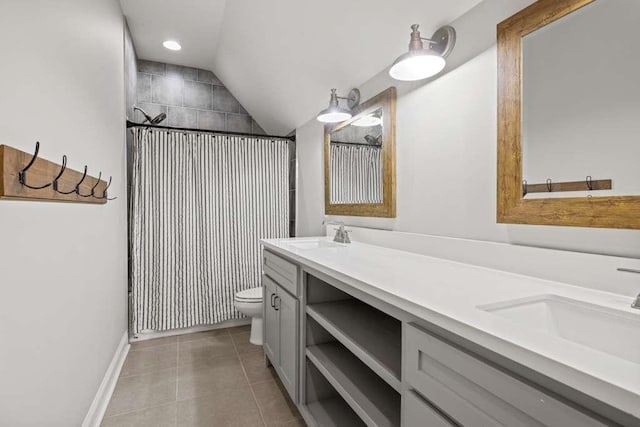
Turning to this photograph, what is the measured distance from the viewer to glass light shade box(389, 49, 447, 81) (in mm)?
1318

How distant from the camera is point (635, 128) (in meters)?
0.89

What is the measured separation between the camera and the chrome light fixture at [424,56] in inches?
52.1

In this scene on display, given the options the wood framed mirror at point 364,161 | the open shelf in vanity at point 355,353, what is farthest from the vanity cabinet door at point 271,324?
the wood framed mirror at point 364,161

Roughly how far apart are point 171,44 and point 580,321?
3.62 m

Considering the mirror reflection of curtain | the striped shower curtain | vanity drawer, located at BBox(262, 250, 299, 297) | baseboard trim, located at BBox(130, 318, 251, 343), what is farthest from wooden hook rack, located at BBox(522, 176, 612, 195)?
baseboard trim, located at BBox(130, 318, 251, 343)

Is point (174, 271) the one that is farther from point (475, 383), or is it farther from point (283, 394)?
point (475, 383)

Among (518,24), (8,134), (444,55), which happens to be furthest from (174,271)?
(518,24)

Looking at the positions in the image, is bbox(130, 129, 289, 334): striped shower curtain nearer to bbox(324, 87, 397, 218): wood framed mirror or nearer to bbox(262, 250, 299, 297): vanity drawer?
bbox(324, 87, 397, 218): wood framed mirror

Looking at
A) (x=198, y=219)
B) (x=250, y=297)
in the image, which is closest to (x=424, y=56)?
(x=250, y=297)

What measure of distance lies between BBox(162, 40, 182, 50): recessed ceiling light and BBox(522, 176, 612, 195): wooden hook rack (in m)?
3.23

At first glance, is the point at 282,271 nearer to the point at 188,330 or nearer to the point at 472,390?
the point at 472,390

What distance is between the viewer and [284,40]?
2312mm

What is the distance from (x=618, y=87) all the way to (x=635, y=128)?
0.13m

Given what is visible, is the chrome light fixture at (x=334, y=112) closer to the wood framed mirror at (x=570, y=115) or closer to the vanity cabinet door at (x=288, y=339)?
the wood framed mirror at (x=570, y=115)
